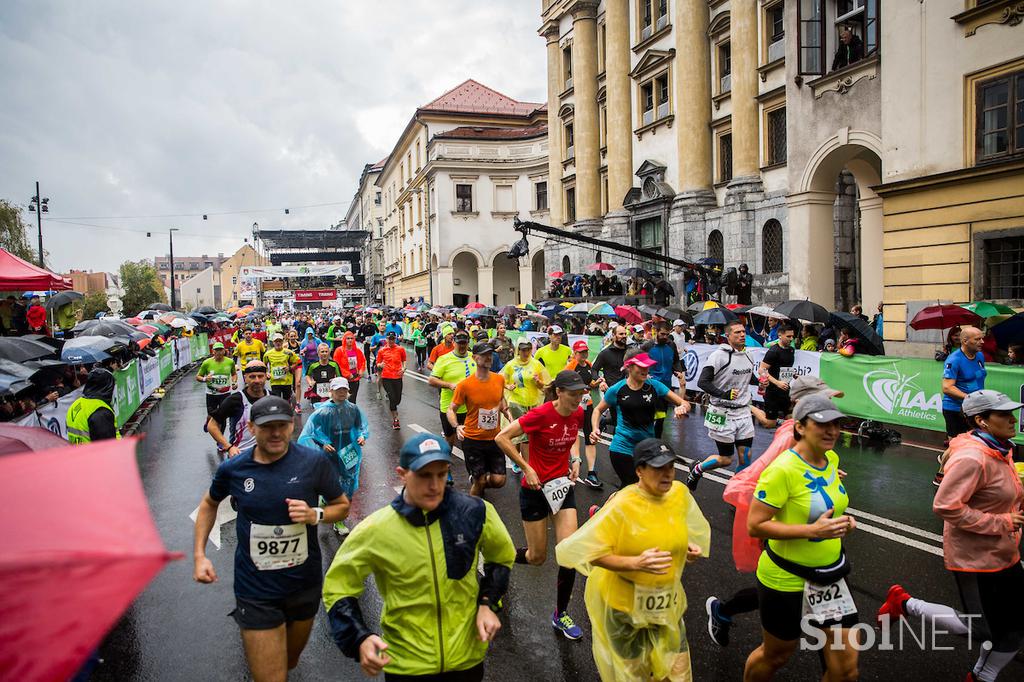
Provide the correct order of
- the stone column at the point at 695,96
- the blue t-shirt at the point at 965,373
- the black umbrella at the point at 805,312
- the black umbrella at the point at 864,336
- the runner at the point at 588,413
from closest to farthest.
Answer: the blue t-shirt at the point at 965,373 < the runner at the point at 588,413 < the black umbrella at the point at 864,336 < the black umbrella at the point at 805,312 < the stone column at the point at 695,96

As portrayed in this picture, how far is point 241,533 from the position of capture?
12.6 feet

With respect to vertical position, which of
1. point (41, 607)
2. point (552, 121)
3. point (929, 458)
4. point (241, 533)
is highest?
point (552, 121)

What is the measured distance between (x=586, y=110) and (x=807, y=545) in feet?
117

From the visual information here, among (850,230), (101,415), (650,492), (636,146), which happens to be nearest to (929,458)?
(650,492)

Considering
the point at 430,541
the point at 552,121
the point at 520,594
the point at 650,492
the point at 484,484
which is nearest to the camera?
the point at 430,541

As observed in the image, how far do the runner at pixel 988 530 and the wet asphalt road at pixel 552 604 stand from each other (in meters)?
0.58

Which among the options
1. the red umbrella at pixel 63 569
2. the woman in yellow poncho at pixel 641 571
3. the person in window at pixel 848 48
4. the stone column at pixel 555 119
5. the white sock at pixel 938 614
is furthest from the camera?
the stone column at pixel 555 119

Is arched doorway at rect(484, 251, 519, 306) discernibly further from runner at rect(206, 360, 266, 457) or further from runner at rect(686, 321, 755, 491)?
runner at rect(206, 360, 266, 457)

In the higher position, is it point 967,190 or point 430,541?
point 967,190

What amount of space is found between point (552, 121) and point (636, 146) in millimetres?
8990

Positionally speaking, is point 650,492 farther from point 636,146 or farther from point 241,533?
point 636,146

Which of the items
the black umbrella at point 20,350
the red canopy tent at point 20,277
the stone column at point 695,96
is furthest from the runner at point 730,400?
the stone column at point 695,96

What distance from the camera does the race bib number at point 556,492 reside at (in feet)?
17.3

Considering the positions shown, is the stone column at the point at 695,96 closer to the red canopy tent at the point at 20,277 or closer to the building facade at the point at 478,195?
the red canopy tent at the point at 20,277
